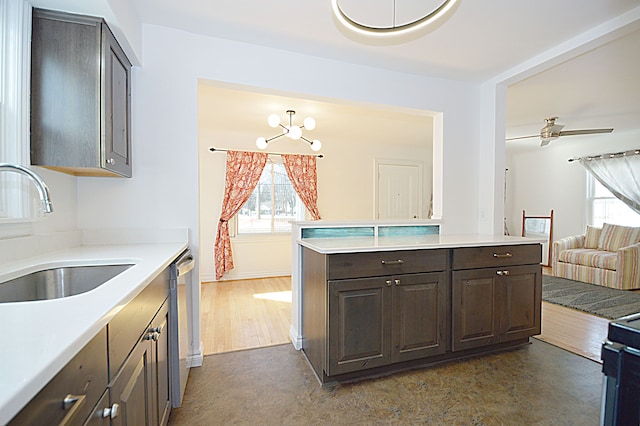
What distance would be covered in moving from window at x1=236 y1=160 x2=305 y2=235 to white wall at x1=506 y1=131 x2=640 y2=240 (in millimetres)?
4406

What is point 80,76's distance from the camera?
155 cm

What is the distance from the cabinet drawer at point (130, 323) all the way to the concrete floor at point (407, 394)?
2.87 feet

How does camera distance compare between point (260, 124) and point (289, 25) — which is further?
point (260, 124)

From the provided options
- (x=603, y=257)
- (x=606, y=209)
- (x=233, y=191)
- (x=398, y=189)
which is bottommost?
(x=603, y=257)

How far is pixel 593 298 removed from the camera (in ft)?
12.2

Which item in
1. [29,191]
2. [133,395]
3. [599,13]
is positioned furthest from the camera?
[599,13]

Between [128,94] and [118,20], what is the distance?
479mm

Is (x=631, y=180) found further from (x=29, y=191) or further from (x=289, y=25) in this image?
(x=29, y=191)

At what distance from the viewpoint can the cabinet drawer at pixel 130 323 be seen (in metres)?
0.81

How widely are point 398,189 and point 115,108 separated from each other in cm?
501

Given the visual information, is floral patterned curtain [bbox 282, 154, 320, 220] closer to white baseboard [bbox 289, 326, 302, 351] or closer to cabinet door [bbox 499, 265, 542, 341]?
white baseboard [bbox 289, 326, 302, 351]

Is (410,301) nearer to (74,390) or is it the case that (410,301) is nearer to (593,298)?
(74,390)

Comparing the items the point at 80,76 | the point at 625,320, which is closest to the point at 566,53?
the point at 625,320

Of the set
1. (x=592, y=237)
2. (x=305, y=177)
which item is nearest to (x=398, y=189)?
(x=305, y=177)
